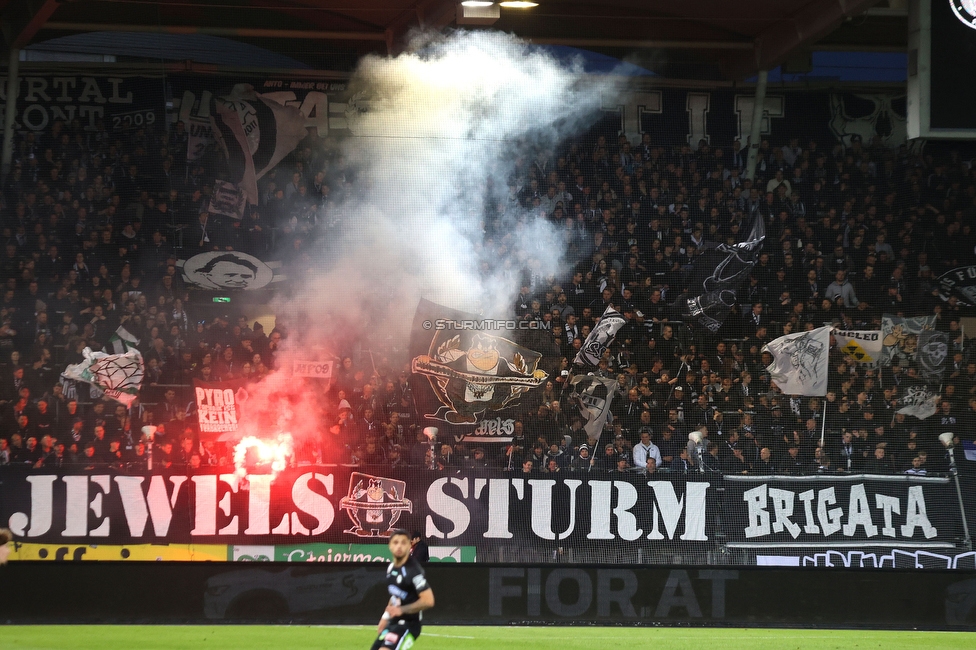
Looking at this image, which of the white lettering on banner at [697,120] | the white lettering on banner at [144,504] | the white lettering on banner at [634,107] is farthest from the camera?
the white lettering on banner at [697,120]

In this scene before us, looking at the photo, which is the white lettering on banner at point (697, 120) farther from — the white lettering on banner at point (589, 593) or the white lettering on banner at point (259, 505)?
the white lettering on banner at point (259, 505)

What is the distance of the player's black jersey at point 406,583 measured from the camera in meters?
7.00

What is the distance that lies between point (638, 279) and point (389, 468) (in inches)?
164

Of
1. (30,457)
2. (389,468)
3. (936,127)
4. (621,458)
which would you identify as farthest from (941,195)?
(30,457)

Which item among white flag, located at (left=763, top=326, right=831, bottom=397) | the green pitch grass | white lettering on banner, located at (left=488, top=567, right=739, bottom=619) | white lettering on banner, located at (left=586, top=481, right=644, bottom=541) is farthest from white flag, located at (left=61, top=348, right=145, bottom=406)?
white flag, located at (left=763, top=326, right=831, bottom=397)

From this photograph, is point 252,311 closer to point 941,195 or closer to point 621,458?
point 621,458

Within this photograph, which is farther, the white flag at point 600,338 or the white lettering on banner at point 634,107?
the white lettering on banner at point 634,107

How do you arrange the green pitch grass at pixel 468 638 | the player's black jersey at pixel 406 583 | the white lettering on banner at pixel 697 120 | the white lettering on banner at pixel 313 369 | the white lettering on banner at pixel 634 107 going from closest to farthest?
the player's black jersey at pixel 406 583, the green pitch grass at pixel 468 638, the white lettering on banner at pixel 313 369, the white lettering on banner at pixel 634 107, the white lettering on banner at pixel 697 120

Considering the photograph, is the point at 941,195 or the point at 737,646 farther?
the point at 941,195

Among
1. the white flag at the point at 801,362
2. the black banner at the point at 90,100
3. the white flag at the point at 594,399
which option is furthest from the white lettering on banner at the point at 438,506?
the black banner at the point at 90,100

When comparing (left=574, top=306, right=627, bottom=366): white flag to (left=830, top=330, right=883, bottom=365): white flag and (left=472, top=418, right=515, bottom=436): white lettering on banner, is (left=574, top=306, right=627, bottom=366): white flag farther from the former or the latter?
(left=830, top=330, right=883, bottom=365): white flag

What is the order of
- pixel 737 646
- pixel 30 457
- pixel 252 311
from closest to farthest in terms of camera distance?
pixel 737 646, pixel 30 457, pixel 252 311

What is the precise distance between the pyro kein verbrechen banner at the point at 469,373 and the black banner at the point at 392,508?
0.99 meters

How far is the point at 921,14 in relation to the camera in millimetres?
10938
